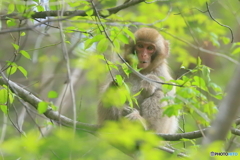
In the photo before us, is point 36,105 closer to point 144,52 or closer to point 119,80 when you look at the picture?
point 119,80

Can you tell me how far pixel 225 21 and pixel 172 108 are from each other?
793cm

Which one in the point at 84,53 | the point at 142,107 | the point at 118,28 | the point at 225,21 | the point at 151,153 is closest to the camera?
the point at 151,153

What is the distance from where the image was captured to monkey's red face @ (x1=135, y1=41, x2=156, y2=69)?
24.1ft

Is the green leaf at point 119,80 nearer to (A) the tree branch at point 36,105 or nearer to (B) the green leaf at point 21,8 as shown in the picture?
(A) the tree branch at point 36,105

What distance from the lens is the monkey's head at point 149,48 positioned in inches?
299

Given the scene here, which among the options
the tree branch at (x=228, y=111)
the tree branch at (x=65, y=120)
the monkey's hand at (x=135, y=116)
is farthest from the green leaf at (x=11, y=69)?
the tree branch at (x=228, y=111)

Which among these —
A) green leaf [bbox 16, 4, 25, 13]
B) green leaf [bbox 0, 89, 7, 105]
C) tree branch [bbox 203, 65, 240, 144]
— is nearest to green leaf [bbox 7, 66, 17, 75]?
green leaf [bbox 0, 89, 7, 105]

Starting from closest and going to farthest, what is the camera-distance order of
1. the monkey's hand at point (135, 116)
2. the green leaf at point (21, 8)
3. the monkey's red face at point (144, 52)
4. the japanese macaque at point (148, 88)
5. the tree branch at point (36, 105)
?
1. the green leaf at point (21, 8)
2. the tree branch at point (36, 105)
3. the monkey's hand at point (135, 116)
4. the japanese macaque at point (148, 88)
5. the monkey's red face at point (144, 52)

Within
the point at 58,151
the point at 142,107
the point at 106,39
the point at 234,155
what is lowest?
the point at 142,107

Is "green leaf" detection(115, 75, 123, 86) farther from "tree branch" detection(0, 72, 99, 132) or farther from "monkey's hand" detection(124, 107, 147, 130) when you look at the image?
"monkey's hand" detection(124, 107, 147, 130)

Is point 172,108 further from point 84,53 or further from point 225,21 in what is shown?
point 225,21

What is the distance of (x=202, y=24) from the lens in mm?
10852

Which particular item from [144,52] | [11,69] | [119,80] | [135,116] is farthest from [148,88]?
[11,69]

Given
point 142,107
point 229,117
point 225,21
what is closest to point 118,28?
point 142,107
